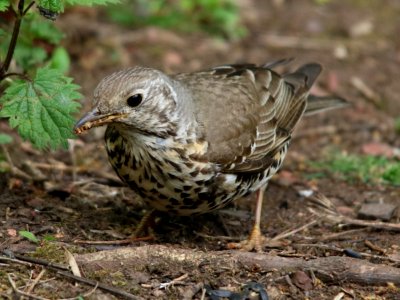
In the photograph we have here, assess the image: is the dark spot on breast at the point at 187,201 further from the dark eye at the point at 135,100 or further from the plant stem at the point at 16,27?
the plant stem at the point at 16,27

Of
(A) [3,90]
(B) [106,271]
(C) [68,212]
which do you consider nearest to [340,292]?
(B) [106,271]

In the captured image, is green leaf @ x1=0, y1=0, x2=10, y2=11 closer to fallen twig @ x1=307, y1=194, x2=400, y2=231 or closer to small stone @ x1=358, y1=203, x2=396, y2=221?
fallen twig @ x1=307, y1=194, x2=400, y2=231

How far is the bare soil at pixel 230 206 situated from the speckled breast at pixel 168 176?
355mm

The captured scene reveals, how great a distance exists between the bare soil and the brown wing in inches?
25.9

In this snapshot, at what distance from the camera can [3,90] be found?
5859 mm

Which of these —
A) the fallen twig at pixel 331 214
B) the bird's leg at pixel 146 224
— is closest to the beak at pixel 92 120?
the bird's leg at pixel 146 224

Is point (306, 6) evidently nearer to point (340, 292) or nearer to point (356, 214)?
point (356, 214)

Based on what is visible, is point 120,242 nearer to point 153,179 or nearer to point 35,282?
point 153,179

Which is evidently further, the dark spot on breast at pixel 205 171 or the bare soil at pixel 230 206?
the dark spot on breast at pixel 205 171

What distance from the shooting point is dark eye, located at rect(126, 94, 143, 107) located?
5046 millimetres

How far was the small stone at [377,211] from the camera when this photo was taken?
6.21 m

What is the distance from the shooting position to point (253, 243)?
585cm

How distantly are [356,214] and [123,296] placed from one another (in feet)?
8.56

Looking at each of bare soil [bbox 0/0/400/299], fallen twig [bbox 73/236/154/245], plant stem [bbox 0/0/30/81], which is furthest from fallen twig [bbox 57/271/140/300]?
plant stem [bbox 0/0/30/81]
